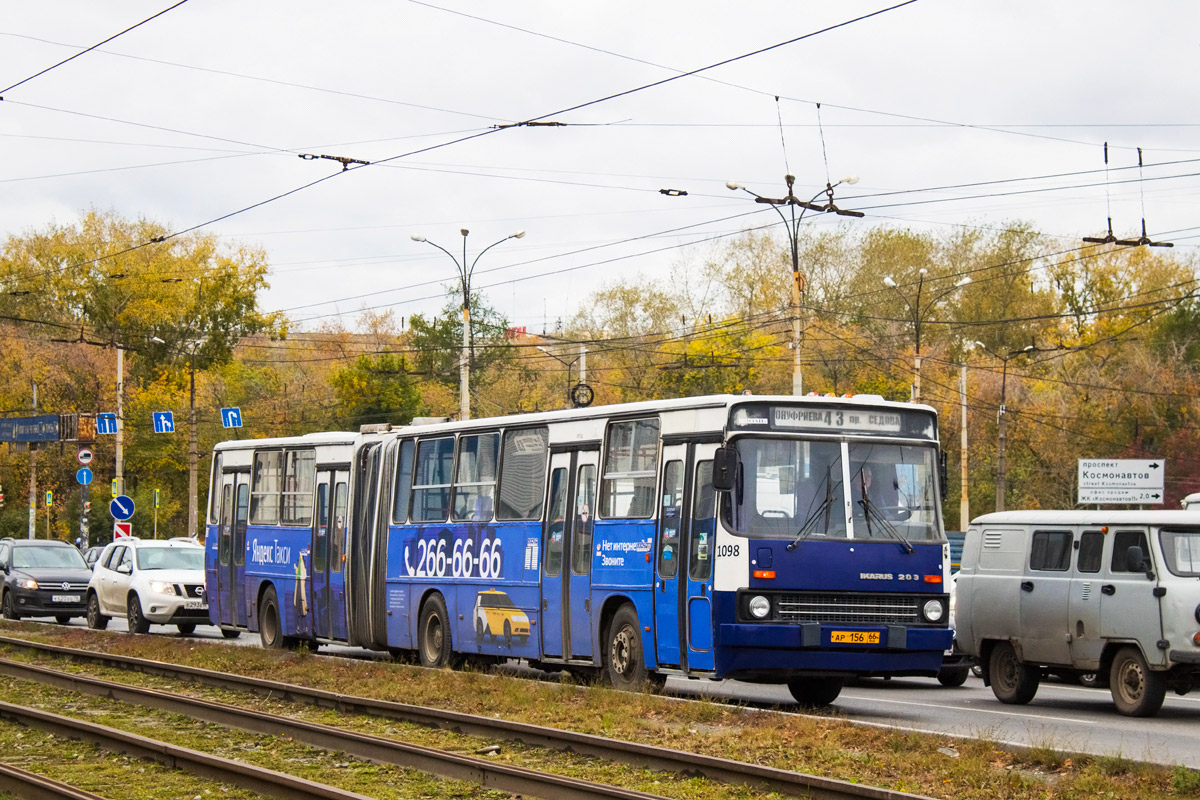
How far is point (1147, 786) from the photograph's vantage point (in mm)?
10008

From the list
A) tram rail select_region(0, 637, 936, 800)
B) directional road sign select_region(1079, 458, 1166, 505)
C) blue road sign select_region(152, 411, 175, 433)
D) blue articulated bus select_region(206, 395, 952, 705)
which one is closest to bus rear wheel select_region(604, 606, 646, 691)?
blue articulated bus select_region(206, 395, 952, 705)

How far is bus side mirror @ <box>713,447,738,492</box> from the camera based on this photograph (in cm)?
1510

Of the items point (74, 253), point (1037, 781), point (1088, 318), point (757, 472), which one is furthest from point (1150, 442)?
point (1037, 781)

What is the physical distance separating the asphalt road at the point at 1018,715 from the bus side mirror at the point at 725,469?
2.31 metres

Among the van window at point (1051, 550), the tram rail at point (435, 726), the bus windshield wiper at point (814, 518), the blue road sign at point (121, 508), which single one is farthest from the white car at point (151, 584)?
the van window at point (1051, 550)

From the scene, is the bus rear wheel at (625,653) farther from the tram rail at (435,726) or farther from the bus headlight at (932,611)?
the bus headlight at (932,611)

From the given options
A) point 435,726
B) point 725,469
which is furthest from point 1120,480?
point 435,726

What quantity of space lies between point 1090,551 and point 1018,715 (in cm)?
184

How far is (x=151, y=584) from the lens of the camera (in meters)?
28.8

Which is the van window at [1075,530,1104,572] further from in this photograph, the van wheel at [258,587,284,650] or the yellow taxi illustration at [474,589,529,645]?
the van wheel at [258,587,284,650]

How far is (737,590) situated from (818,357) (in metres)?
54.8

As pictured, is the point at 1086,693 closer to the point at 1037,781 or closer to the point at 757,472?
the point at 757,472

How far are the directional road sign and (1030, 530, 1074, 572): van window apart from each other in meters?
32.0

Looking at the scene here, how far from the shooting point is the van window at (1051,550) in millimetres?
16984
